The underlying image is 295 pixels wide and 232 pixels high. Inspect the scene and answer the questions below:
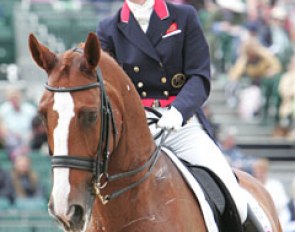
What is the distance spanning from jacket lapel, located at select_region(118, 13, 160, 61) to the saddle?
74cm

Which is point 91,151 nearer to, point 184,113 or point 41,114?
point 41,114

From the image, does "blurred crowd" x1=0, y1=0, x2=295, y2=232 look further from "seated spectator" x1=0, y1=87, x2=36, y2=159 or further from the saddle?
the saddle

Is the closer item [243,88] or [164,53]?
[164,53]

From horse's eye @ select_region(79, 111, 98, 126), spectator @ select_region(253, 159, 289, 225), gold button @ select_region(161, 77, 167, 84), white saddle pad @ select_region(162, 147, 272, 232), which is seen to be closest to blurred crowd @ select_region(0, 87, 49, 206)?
spectator @ select_region(253, 159, 289, 225)

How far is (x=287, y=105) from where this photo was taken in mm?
17531

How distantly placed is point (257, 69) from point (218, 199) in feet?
39.4

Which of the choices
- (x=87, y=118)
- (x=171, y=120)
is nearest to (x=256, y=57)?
(x=171, y=120)

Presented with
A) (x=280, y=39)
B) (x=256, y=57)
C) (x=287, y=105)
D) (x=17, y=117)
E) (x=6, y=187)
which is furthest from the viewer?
(x=280, y=39)

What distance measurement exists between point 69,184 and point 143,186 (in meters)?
0.82

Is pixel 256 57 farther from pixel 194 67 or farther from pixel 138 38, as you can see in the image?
pixel 138 38

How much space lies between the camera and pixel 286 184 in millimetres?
16438

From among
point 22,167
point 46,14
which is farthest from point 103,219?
point 46,14

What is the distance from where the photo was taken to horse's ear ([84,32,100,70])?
18.2ft

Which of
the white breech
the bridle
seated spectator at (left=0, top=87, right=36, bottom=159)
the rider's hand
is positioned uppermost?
the bridle
